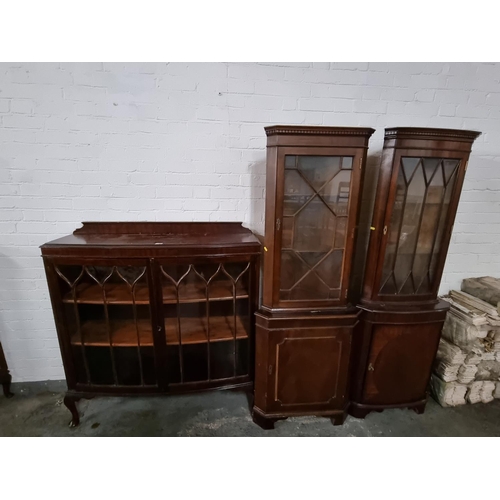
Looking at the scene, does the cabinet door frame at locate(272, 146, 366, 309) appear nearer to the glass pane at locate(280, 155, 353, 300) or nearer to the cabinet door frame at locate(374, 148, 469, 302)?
the glass pane at locate(280, 155, 353, 300)

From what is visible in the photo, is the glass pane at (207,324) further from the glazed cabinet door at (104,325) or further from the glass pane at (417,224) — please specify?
the glass pane at (417,224)

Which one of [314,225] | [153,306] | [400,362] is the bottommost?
[400,362]

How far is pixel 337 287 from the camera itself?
1519 mm

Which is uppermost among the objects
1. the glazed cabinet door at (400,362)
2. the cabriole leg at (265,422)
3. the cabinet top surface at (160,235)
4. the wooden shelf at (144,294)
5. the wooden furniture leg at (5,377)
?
the cabinet top surface at (160,235)

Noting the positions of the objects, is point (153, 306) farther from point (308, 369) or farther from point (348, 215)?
point (348, 215)

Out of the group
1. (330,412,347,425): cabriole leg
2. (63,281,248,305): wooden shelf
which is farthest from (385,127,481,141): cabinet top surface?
(330,412,347,425): cabriole leg

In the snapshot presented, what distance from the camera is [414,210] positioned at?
1.51 m

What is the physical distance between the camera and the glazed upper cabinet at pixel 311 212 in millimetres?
1311

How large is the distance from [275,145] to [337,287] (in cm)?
86

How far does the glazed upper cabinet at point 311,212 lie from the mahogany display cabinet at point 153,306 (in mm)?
172

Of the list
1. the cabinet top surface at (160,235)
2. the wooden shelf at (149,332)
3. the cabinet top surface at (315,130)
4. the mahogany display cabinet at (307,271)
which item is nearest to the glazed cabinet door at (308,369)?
the mahogany display cabinet at (307,271)

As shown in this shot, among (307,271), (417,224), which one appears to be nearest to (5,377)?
(307,271)

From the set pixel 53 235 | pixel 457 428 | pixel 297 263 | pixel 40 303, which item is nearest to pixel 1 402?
pixel 40 303

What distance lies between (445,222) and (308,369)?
3.92 feet
